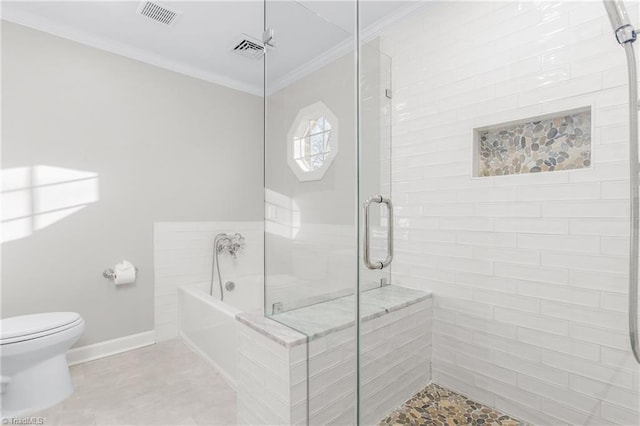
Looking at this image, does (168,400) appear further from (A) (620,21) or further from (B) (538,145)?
(A) (620,21)

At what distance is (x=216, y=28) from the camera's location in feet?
7.69

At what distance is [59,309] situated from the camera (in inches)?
89.1

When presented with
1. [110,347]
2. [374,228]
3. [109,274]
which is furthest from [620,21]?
[110,347]

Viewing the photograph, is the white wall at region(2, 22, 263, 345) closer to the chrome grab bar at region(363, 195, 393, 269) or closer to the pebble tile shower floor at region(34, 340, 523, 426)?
the pebble tile shower floor at region(34, 340, 523, 426)

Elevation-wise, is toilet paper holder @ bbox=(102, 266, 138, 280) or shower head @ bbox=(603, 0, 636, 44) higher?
shower head @ bbox=(603, 0, 636, 44)

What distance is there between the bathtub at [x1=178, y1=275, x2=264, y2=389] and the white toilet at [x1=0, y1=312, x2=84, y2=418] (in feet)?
2.53

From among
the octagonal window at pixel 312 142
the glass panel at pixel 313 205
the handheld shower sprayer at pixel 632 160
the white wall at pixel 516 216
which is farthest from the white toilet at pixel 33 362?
the handheld shower sprayer at pixel 632 160

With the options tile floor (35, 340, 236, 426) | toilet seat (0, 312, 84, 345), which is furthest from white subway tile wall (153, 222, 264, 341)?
toilet seat (0, 312, 84, 345)

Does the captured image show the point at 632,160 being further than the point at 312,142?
No

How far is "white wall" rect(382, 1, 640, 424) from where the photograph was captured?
1.12m

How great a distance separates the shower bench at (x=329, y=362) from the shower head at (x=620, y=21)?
1.31 metres

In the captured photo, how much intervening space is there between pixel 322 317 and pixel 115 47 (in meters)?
2.65

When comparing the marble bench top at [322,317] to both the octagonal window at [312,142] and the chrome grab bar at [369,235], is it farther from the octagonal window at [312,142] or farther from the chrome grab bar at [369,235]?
the octagonal window at [312,142]

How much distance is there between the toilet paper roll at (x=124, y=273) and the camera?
242cm
